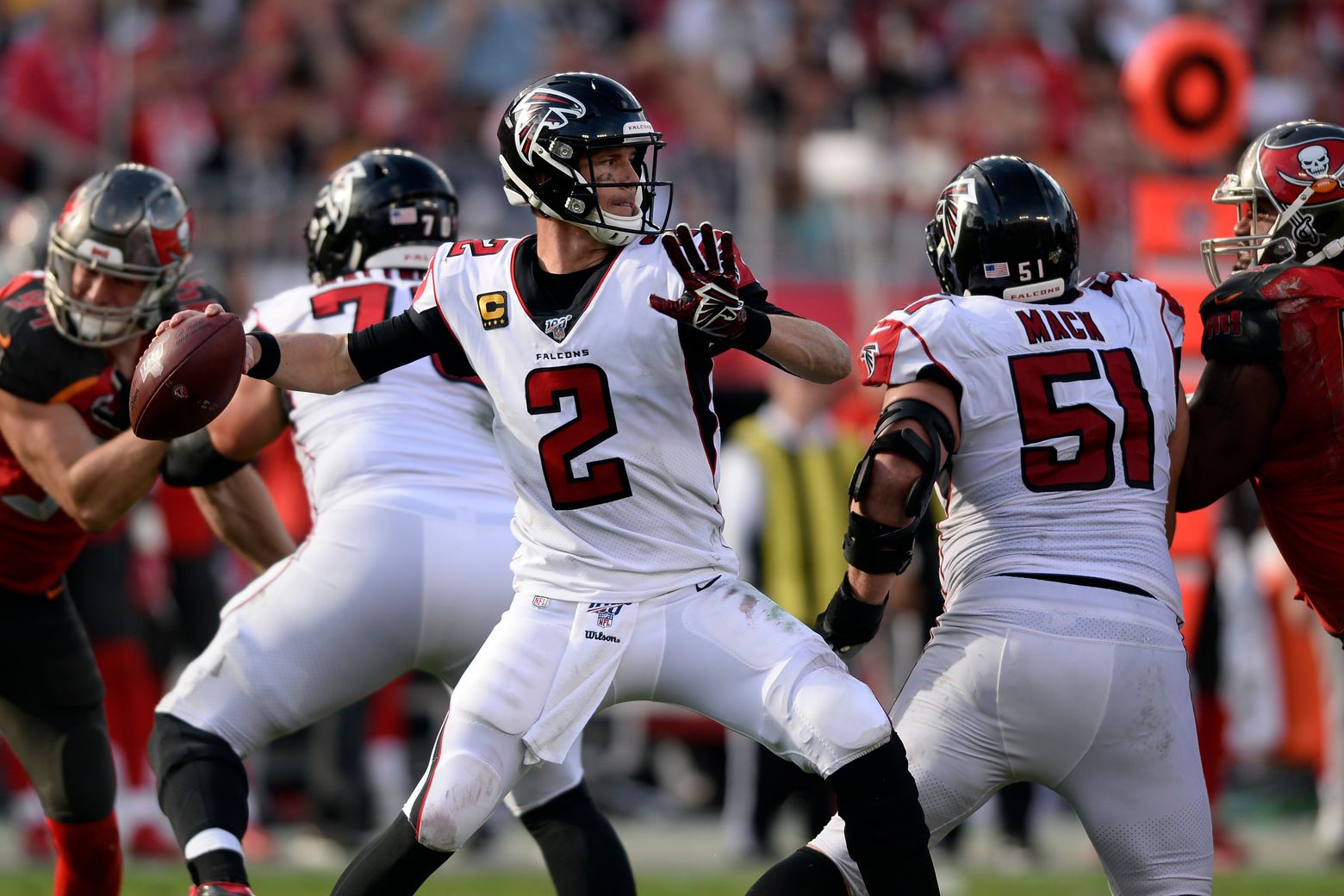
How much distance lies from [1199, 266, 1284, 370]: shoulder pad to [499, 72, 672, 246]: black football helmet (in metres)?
1.33

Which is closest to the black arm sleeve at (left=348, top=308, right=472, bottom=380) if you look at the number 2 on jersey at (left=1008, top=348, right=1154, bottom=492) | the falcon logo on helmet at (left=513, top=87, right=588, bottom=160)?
the falcon logo on helmet at (left=513, top=87, right=588, bottom=160)

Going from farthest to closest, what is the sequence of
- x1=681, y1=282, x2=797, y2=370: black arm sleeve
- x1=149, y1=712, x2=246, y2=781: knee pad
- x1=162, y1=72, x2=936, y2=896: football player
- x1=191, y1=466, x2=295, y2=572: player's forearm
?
x1=191, y1=466, x2=295, y2=572: player's forearm
x1=149, y1=712, x2=246, y2=781: knee pad
x1=681, y1=282, x2=797, y2=370: black arm sleeve
x1=162, y1=72, x2=936, y2=896: football player

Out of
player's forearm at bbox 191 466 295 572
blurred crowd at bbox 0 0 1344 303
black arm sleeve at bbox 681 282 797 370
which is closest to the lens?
black arm sleeve at bbox 681 282 797 370

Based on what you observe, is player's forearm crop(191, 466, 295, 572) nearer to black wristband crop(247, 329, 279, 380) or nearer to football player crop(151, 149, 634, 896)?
football player crop(151, 149, 634, 896)

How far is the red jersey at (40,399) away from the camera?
15.4 feet

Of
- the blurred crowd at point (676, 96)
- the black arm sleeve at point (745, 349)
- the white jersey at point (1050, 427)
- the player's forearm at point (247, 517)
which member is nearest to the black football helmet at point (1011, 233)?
the white jersey at point (1050, 427)

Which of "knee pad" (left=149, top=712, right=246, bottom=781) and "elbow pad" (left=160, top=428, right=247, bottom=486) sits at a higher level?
"elbow pad" (left=160, top=428, right=247, bottom=486)

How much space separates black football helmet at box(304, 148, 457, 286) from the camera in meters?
4.97

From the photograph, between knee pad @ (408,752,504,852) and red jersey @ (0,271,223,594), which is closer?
knee pad @ (408,752,504,852)

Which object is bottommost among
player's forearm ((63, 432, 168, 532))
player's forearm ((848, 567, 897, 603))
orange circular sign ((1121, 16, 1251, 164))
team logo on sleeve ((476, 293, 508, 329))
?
player's forearm ((848, 567, 897, 603))

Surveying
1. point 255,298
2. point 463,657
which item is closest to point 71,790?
point 463,657

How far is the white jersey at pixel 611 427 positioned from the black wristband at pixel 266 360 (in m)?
0.41

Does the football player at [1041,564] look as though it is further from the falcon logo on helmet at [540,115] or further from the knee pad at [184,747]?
the knee pad at [184,747]

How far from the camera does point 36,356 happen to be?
469 cm
